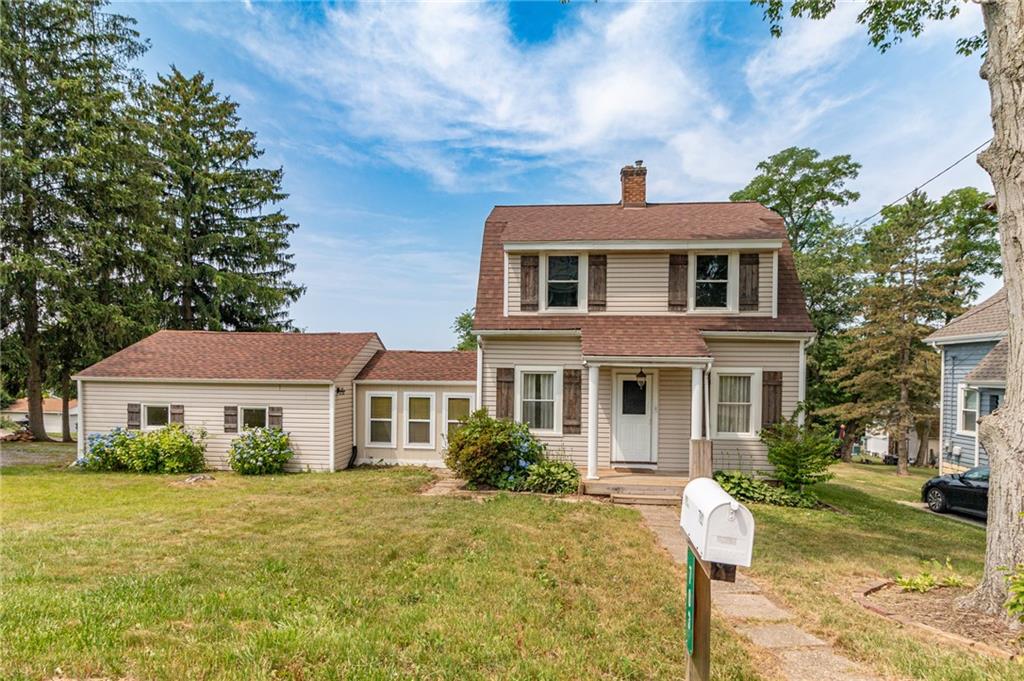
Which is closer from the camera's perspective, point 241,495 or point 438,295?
point 241,495

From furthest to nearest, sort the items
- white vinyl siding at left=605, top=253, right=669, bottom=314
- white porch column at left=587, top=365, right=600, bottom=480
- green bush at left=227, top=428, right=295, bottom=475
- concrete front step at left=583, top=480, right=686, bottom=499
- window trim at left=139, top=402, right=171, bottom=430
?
window trim at left=139, top=402, right=171, bottom=430 → green bush at left=227, top=428, right=295, bottom=475 → white vinyl siding at left=605, top=253, right=669, bottom=314 → white porch column at left=587, top=365, right=600, bottom=480 → concrete front step at left=583, top=480, right=686, bottom=499

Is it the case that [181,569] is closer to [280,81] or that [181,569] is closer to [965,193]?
[280,81]

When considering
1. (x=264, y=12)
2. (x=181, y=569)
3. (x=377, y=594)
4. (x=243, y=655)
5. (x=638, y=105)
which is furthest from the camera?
(x=638, y=105)

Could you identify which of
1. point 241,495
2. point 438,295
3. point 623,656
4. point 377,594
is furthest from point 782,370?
point 438,295

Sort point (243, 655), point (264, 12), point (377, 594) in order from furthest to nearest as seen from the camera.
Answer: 1. point (264, 12)
2. point (377, 594)
3. point (243, 655)

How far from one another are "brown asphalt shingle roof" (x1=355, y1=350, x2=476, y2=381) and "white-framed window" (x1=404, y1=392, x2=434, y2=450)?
1.79 ft

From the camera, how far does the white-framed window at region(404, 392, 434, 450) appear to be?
42.3ft

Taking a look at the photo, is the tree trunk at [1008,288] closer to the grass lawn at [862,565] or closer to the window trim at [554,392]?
the grass lawn at [862,565]

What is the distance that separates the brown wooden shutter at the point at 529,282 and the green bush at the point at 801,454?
597 cm

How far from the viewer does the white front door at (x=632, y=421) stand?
34.9 feet

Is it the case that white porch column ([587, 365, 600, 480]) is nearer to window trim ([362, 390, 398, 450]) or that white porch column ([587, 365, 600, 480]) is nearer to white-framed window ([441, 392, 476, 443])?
white-framed window ([441, 392, 476, 443])

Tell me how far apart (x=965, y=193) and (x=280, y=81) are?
32.3 meters

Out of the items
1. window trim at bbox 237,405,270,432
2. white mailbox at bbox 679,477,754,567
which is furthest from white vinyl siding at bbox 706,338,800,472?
window trim at bbox 237,405,270,432

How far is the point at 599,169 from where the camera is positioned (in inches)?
637
